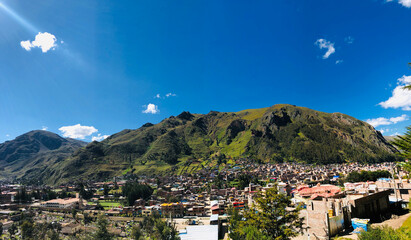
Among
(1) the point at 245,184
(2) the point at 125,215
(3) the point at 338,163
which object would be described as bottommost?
(2) the point at 125,215

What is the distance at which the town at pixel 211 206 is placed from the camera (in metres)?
22.8

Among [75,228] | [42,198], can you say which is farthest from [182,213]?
[42,198]

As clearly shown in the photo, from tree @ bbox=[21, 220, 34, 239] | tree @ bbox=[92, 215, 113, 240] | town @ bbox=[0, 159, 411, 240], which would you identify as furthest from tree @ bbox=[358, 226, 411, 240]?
tree @ bbox=[21, 220, 34, 239]

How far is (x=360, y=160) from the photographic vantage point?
176m

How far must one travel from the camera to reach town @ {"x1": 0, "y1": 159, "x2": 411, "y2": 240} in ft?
74.7

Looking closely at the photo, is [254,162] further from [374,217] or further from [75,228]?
[374,217]

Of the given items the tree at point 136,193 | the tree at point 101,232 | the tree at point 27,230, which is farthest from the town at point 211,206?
the tree at point 101,232

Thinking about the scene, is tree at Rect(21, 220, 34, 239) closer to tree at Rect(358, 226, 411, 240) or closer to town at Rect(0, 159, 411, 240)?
town at Rect(0, 159, 411, 240)

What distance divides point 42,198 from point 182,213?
89.4 metres

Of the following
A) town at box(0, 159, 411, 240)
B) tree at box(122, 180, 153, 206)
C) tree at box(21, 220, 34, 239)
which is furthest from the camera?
tree at box(122, 180, 153, 206)

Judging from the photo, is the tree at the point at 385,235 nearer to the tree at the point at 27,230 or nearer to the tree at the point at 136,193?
the tree at the point at 27,230

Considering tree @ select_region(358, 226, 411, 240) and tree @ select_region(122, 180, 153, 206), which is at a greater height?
tree @ select_region(358, 226, 411, 240)

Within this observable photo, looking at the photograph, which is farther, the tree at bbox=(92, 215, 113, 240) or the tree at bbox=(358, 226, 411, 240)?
the tree at bbox=(92, 215, 113, 240)

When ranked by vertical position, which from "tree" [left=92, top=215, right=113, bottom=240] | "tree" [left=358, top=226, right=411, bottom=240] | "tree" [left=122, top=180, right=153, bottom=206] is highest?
"tree" [left=358, top=226, right=411, bottom=240]
